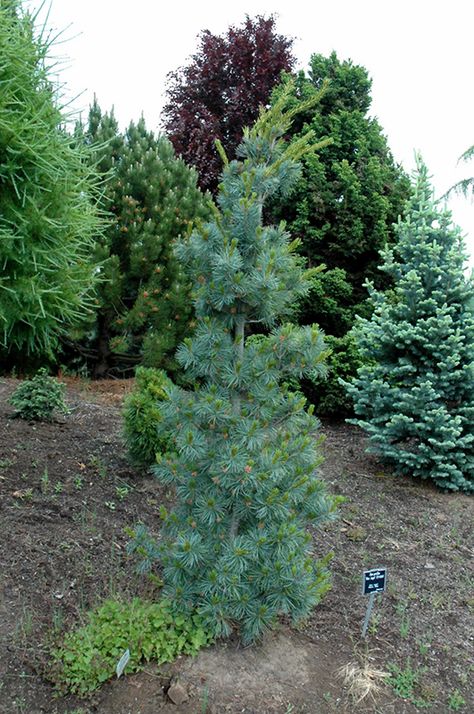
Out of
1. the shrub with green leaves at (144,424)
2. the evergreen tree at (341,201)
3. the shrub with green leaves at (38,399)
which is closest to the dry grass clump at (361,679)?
the shrub with green leaves at (144,424)

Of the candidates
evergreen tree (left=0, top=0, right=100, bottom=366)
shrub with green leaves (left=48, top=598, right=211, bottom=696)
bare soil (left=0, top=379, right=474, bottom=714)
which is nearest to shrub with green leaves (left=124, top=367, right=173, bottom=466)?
bare soil (left=0, top=379, right=474, bottom=714)

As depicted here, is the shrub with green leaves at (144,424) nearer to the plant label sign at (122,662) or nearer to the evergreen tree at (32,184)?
the evergreen tree at (32,184)

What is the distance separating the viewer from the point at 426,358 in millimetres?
6020

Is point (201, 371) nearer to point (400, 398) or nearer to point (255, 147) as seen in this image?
point (255, 147)

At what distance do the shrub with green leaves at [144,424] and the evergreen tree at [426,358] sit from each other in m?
2.08

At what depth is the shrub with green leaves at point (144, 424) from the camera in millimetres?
4922

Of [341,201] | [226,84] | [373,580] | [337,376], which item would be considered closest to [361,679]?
[373,580]

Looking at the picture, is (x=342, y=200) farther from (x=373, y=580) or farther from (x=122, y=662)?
(x=122, y=662)

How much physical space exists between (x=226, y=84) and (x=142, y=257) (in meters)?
9.78

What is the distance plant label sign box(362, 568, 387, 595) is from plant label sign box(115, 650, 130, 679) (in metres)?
1.25

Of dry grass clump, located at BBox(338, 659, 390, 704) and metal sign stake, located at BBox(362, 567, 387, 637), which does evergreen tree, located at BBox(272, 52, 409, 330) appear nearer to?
metal sign stake, located at BBox(362, 567, 387, 637)

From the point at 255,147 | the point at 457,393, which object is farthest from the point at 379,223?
the point at 255,147

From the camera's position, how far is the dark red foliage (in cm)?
1551

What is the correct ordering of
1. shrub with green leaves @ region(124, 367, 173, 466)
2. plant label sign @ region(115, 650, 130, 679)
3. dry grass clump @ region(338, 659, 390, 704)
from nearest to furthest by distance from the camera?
plant label sign @ region(115, 650, 130, 679)
dry grass clump @ region(338, 659, 390, 704)
shrub with green leaves @ region(124, 367, 173, 466)
